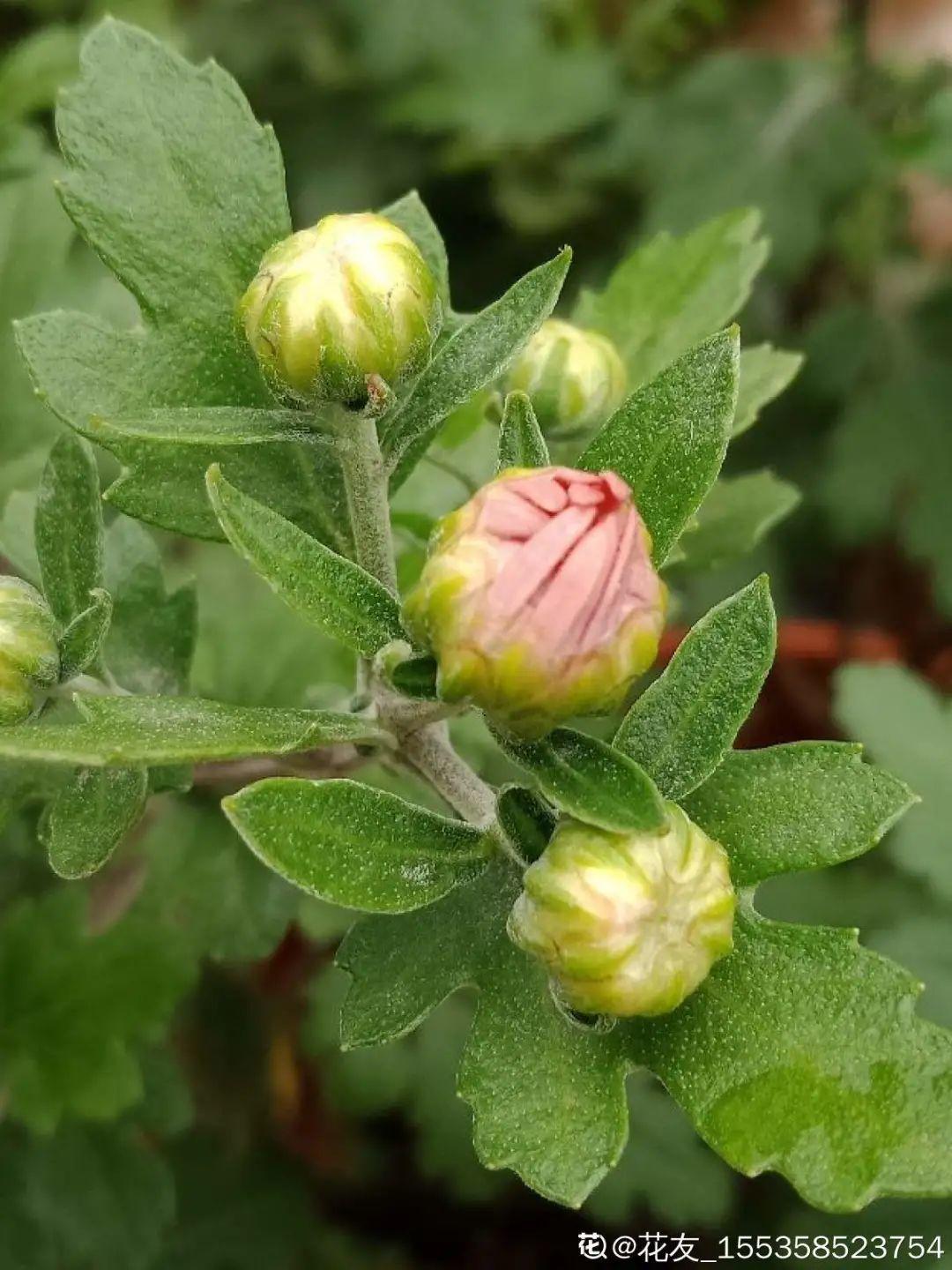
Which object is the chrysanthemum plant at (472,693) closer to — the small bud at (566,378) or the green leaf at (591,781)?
the green leaf at (591,781)

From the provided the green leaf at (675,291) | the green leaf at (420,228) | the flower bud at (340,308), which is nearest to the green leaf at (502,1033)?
the flower bud at (340,308)

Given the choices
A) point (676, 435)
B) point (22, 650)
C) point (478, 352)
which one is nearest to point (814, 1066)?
point (676, 435)

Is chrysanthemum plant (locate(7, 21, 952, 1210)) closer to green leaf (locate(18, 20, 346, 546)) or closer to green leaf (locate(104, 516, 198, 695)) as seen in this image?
green leaf (locate(18, 20, 346, 546))

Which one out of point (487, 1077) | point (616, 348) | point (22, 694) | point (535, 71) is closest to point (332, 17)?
point (535, 71)

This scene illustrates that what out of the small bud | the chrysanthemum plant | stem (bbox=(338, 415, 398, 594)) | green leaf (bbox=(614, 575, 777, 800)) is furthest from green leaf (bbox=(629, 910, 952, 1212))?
the small bud

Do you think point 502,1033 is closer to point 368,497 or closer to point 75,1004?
point 368,497

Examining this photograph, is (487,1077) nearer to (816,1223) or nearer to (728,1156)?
(728,1156)
